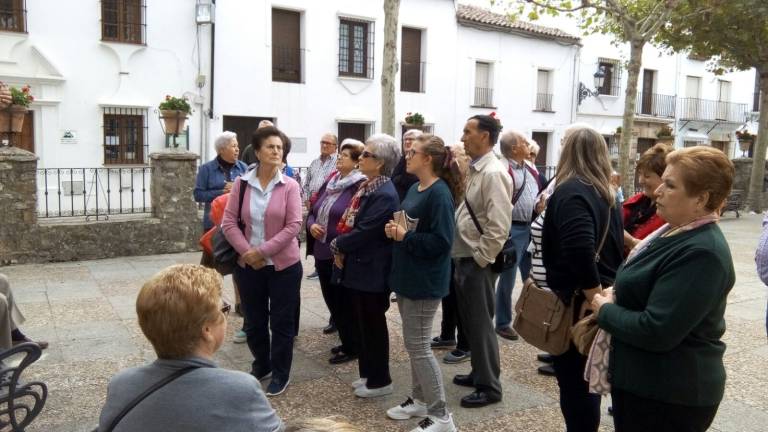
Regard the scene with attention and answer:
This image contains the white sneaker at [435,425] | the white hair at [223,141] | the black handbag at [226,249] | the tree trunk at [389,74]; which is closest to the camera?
the white sneaker at [435,425]

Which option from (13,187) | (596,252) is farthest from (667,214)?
(13,187)

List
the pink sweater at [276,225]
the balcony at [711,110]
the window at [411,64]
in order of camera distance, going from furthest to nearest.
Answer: the balcony at [711,110]
the window at [411,64]
the pink sweater at [276,225]

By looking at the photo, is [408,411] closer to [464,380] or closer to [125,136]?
[464,380]

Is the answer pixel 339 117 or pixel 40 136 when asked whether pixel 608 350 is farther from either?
pixel 339 117

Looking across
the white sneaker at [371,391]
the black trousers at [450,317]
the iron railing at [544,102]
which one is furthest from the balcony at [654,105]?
the white sneaker at [371,391]

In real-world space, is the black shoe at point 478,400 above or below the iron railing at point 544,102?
below

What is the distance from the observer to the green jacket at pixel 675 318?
6.93 feet

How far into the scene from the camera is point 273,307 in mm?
4180

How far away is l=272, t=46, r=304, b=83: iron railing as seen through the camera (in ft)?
58.7

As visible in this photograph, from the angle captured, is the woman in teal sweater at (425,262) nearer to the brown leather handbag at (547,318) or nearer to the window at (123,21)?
the brown leather handbag at (547,318)

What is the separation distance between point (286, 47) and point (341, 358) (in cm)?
1461

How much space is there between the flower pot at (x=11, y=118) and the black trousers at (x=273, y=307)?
6253mm

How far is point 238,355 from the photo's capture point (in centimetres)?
503

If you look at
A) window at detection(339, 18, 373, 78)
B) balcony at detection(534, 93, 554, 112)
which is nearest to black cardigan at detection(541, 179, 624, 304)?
window at detection(339, 18, 373, 78)
